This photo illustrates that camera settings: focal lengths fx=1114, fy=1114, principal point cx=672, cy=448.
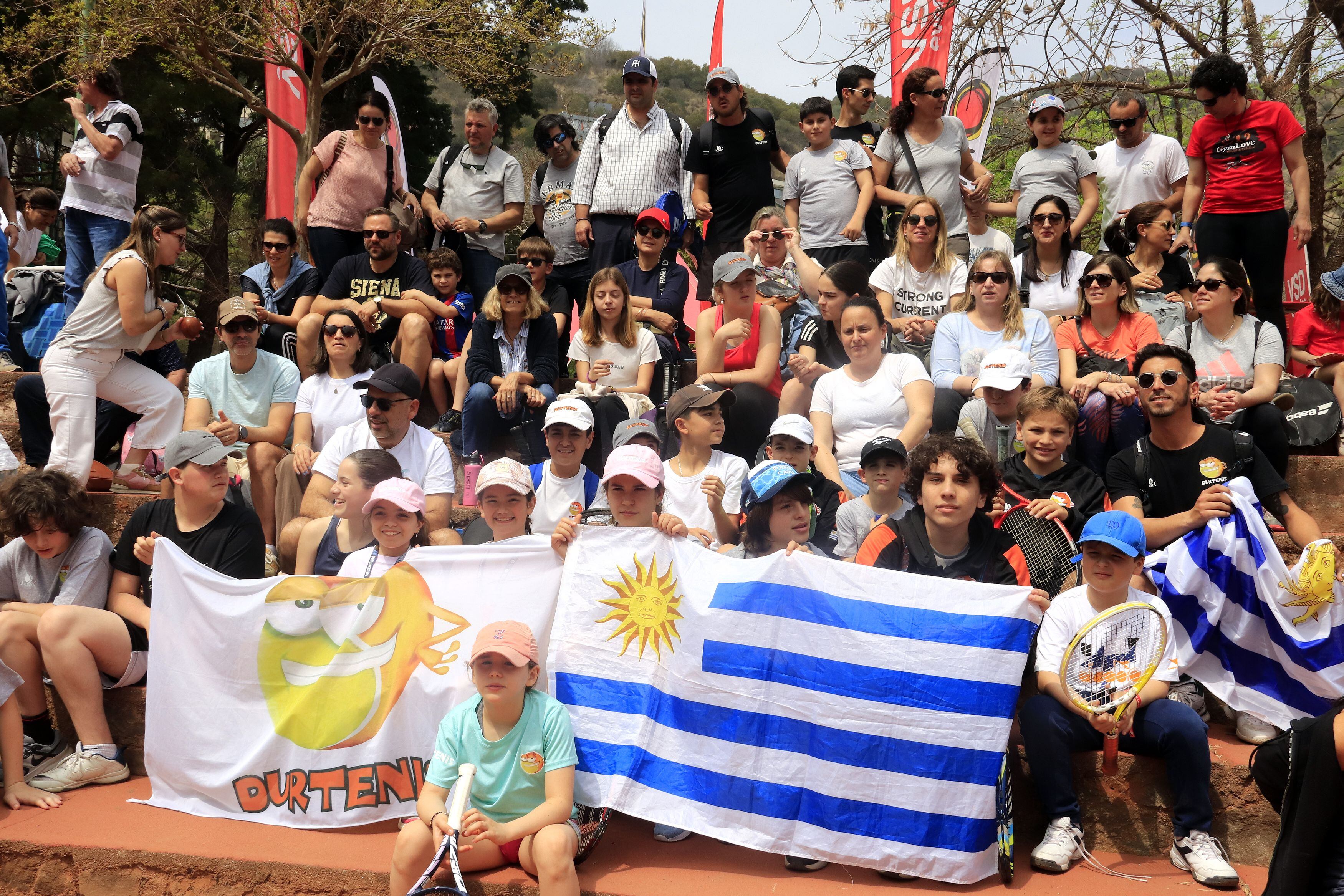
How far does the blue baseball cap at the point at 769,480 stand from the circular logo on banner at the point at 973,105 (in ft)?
17.0

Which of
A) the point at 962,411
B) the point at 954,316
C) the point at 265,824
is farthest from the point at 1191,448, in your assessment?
the point at 265,824

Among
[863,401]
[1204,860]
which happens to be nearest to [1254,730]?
[1204,860]

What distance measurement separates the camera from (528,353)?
284 inches

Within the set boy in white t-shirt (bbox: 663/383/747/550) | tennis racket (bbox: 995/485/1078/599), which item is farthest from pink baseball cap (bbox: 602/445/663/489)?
tennis racket (bbox: 995/485/1078/599)

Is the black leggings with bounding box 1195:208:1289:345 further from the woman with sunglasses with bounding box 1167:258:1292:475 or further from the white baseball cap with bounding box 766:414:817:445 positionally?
the white baseball cap with bounding box 766:414:817:445

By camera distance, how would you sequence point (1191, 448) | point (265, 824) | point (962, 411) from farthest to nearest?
point (962, 411), point (1191, 448), point (265, 824)

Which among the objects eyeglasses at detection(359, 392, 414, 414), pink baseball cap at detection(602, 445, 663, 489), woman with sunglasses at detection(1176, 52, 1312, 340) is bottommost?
pink baseball cap at detection(602, 445, 663, 489)

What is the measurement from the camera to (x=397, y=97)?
18.7 m

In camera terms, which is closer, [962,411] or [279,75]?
[962,411]

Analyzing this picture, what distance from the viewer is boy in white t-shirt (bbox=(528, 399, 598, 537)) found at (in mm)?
5648

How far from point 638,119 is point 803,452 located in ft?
13.2

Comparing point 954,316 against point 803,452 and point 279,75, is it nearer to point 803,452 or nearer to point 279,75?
point 803,452

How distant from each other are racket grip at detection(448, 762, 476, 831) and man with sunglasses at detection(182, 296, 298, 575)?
10.1 ft

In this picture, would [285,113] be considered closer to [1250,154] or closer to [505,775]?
[1250,154]
